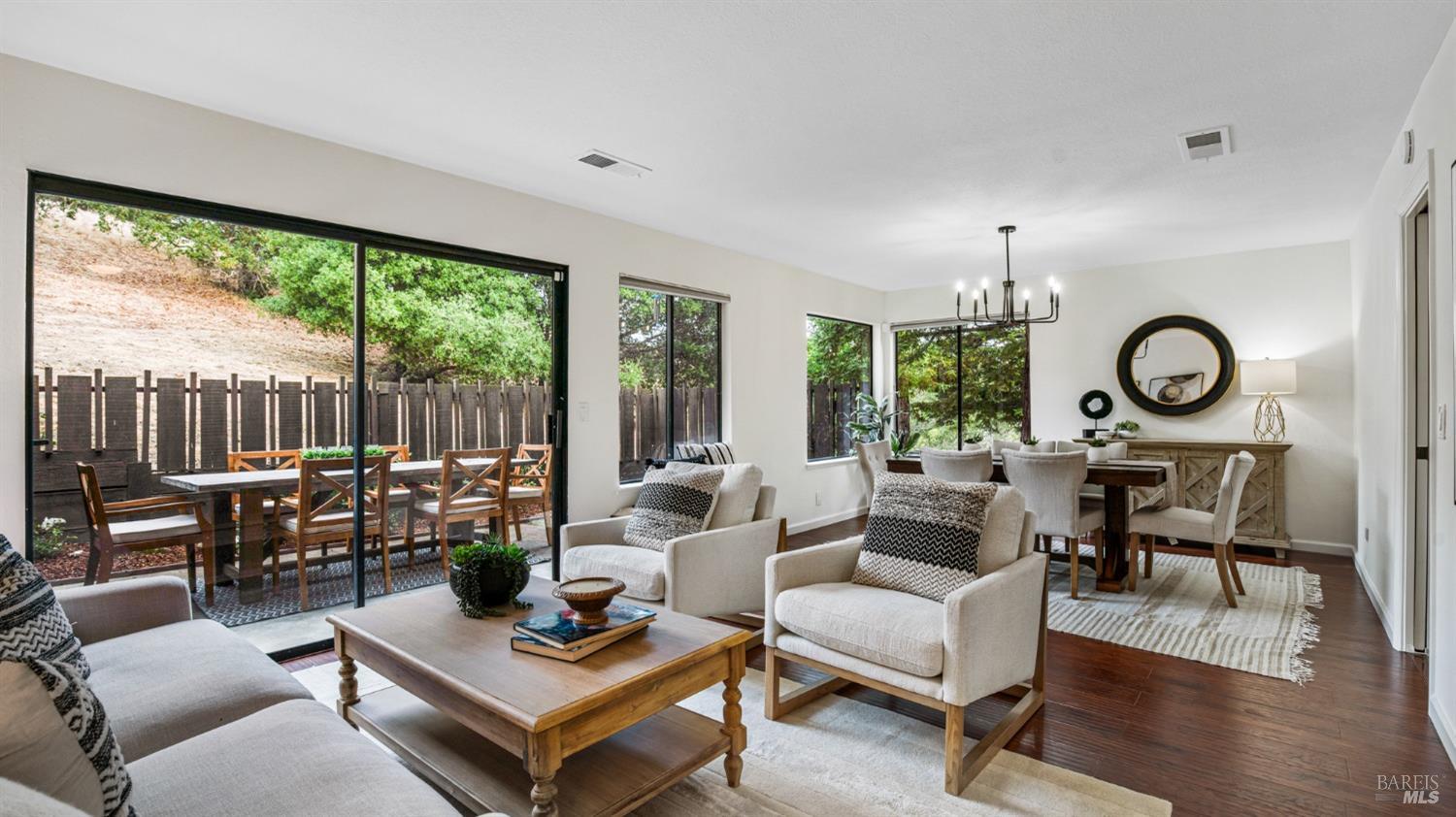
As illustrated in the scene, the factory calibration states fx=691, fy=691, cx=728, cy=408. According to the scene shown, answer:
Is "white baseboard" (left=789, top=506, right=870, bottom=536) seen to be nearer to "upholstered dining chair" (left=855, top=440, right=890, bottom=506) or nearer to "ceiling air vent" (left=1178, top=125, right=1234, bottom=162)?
"upholstered dining chair" (left=855, top=440, right=890, bottom=506)

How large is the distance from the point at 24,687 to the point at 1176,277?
6.98 meters

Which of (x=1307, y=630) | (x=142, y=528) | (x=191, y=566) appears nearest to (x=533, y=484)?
(x=191, y=566)

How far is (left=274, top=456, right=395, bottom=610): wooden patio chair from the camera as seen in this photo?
333cm

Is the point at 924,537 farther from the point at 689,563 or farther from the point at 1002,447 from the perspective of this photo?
the point at 1002,447

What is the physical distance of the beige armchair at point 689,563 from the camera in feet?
10.3

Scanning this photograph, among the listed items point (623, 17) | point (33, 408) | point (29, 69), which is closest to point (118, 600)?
point (33, 408)

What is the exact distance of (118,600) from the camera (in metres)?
2.16

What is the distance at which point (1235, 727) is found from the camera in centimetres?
247

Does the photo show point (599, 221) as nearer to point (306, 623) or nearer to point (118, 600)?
point (306, 623)

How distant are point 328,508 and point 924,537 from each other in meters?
2.83

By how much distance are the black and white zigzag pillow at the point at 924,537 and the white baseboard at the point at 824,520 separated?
341 cm

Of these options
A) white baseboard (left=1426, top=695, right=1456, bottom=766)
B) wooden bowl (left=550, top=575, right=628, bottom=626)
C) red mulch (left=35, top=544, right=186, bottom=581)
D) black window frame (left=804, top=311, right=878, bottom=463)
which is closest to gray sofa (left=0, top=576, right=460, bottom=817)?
wooden bowl (left=550, top=575, right=628, bottom=626)

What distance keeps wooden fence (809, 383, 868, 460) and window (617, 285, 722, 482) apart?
56.2 inches

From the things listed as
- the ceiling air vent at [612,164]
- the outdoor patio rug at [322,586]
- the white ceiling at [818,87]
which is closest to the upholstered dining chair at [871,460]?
the white ceiling at [818,87]
